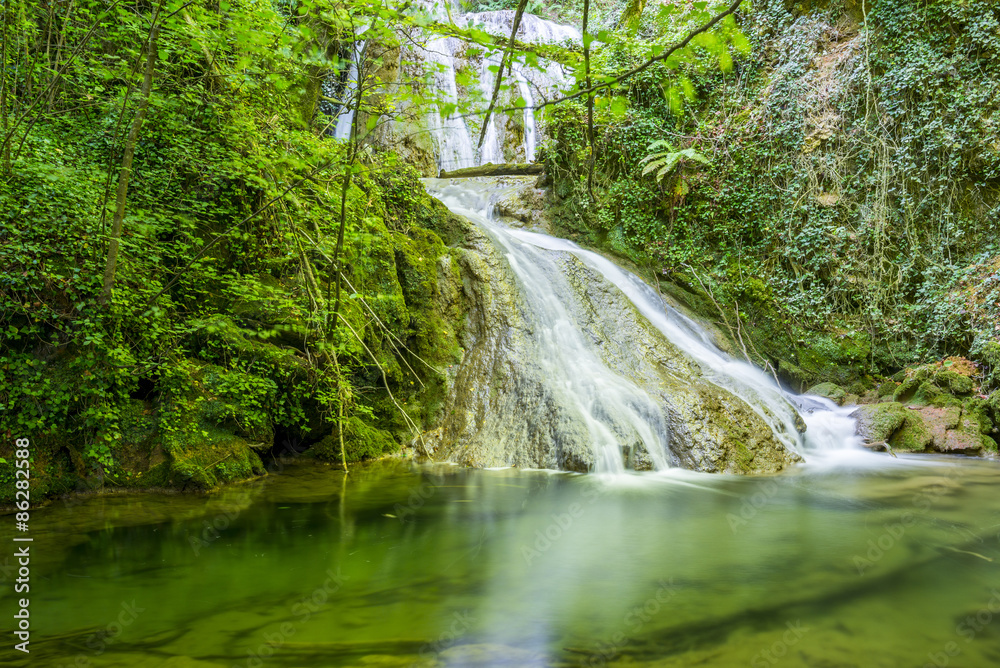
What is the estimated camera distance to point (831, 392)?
9281mm

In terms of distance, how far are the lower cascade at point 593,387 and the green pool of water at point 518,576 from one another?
822 mm

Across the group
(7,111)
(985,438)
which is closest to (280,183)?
(7,111)

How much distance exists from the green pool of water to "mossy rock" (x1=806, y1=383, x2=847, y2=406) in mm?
3699

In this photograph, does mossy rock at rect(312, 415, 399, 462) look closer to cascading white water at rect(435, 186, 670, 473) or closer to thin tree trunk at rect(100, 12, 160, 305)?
cascading white water at rect(435, 186, 670, 473)

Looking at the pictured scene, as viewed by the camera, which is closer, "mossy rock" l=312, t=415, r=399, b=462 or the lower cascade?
the lower cascade

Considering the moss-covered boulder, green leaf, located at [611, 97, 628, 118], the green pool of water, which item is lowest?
the green pool of water

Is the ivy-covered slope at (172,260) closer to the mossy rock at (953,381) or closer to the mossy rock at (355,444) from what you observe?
the mossy rock at (355,444)

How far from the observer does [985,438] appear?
24.4 feet

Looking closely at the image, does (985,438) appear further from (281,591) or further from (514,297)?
(281,591)

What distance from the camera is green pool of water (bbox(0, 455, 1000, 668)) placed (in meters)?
2.59

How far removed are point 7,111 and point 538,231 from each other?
8.85 metres

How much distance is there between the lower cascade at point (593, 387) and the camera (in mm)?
6410

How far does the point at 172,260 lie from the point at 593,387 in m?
5.10

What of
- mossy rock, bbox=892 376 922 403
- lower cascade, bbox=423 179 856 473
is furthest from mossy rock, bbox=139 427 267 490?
mossy rock, bbox=892 376 922 403
